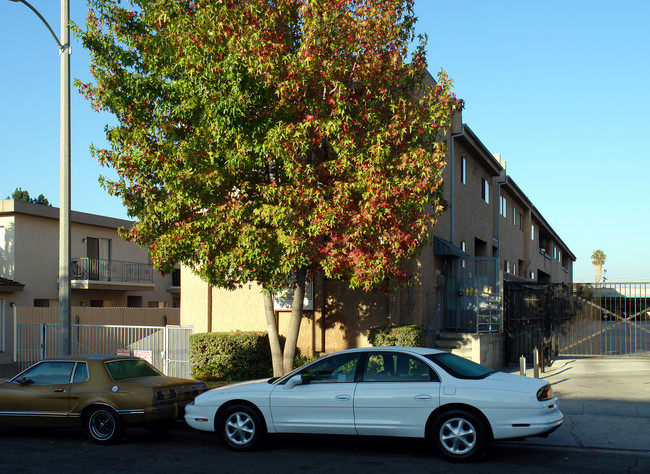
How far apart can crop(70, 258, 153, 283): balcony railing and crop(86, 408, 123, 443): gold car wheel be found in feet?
77.5

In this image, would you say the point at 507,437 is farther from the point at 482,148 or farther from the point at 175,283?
the point at 175,283

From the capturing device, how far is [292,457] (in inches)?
357

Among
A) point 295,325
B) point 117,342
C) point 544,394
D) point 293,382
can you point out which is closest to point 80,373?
point 293,382

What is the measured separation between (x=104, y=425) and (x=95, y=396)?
46cm

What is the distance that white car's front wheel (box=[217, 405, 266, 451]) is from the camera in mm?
9445

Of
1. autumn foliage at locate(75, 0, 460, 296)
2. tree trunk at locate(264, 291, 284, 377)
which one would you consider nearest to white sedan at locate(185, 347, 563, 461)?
autumn foliage at locate(75, 0, 460, 296)

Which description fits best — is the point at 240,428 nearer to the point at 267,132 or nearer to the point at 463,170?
the point at 267,132

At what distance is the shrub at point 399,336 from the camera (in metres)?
16.0

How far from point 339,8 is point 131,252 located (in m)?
26.3

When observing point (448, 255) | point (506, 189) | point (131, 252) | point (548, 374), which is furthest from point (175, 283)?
point (548, 374)

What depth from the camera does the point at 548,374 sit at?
58.0 ft

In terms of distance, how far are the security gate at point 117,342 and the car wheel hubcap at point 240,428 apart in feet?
23.3

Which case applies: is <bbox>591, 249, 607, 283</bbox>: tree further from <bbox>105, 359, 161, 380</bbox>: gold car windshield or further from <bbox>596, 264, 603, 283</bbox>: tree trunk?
<bbox>105, 359, 161, 380</bbox>: gold car windshield

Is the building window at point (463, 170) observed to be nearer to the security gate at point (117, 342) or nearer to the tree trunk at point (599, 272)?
the security gate at point (117, 342)
